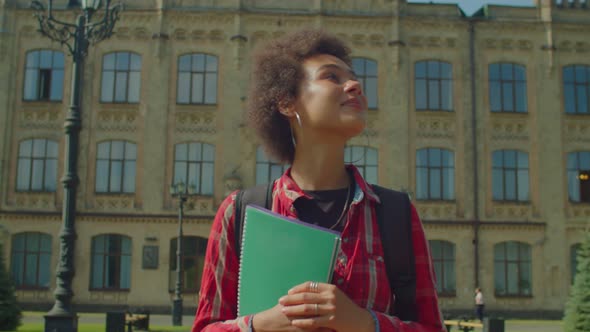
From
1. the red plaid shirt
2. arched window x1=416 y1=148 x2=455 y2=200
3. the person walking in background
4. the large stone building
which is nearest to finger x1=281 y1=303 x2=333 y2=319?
the red plaid shirt

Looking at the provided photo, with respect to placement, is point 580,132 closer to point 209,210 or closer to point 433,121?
point 433,121

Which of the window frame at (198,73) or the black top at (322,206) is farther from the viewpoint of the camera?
the window frame at (198,73)

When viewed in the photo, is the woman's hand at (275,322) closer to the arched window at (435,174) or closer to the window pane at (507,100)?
the arched window at (435,174)

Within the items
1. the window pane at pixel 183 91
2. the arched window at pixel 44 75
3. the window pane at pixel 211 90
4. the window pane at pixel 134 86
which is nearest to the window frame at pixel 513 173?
the window pane at pixel 211 90

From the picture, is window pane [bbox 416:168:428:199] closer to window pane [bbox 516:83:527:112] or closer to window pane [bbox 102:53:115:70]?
window pane [bbox 516:83:527:112]

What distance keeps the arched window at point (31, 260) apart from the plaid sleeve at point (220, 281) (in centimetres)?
2728

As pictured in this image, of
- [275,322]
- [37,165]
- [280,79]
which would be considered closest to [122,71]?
[37,165]

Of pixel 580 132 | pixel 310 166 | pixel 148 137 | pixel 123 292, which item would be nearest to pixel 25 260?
pixel 123 292

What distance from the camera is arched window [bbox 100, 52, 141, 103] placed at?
2914 centimetres

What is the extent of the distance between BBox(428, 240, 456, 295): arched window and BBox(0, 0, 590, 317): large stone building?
68mm

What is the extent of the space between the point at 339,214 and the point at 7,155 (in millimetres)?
28704

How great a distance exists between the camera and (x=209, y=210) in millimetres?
28453

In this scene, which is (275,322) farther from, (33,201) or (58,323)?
(33,201)

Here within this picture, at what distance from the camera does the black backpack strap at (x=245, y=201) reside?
2441 millimetres
